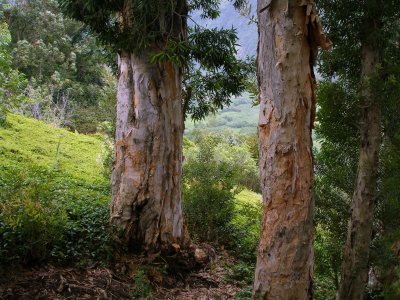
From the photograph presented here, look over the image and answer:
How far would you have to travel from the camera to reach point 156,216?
19.7 ft

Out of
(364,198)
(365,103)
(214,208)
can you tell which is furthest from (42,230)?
(214,208)

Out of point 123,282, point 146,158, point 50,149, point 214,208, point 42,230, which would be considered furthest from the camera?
point 50,149

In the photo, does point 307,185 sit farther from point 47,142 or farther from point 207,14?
point 47,142

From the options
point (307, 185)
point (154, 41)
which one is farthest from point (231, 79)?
point (307, 185)

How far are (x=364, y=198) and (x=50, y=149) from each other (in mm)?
10867

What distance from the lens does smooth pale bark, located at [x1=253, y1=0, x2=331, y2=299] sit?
3.66 meters

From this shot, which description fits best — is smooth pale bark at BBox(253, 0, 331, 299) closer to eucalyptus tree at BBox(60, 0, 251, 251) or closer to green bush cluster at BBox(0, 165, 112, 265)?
eucalyptus tree at BBox(60, 0, 251, 251)

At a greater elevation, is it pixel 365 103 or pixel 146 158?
pixel 365 103

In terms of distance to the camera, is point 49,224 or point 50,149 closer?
point 49,224

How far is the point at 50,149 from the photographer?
13.6 metres

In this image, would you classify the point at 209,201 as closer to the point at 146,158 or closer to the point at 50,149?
the point at 146,158

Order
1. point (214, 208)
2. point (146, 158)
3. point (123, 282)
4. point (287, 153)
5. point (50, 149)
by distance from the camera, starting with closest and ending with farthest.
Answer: point (287, 153), point (123, 282), point (146, 158), point (214, 208), point (50, 149)

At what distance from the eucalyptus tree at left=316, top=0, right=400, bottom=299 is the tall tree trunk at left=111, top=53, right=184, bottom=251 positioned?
7.77 ft

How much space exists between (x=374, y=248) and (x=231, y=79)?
312 centimetres
